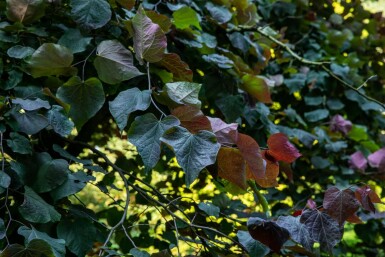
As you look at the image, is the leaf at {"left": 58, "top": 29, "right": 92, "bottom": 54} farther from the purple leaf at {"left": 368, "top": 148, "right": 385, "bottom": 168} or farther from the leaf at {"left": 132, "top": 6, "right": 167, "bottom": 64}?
the purple leaf at {"left": 368, "top": 148, "right": 385, "bottom": 168}

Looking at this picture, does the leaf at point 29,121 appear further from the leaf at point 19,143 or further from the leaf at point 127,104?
the leaf at point 127,104

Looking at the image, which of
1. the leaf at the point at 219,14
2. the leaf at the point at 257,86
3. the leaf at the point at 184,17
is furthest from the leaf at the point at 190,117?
the leaf at the point at 219,14

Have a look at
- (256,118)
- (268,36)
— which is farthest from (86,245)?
(268,36)

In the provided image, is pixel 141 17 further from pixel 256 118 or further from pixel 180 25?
pixel 256 118

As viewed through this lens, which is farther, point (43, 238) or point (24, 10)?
point (24, 10)

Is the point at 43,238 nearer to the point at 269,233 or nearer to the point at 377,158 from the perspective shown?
the point at 269,233

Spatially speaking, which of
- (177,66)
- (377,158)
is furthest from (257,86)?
(377,158)

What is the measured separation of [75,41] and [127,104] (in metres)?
0.26

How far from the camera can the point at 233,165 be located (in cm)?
82

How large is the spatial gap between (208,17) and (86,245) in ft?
2.64

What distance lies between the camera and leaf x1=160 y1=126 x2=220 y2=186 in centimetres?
71

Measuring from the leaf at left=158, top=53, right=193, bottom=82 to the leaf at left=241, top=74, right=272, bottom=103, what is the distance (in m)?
0.33

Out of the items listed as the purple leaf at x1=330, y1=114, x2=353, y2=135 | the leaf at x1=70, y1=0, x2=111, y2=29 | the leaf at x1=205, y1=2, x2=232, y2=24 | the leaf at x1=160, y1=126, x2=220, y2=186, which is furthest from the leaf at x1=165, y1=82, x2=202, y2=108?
the purple leaf at x1=330, y1=114, x2=353, y2=135

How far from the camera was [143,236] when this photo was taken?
4.34 feet
